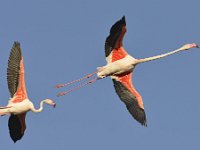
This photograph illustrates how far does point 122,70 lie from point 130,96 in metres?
1.49

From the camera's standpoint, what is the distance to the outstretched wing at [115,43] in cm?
4953

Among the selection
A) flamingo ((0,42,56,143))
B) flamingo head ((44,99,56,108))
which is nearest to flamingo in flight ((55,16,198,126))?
flamingo head ((44,99,56,108))

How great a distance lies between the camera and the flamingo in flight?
50.3 meters

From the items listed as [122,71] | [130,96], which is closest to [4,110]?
[122,71]

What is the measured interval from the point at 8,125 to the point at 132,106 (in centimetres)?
615

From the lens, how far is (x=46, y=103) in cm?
5050

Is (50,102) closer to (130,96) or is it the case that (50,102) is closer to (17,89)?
(17,89)

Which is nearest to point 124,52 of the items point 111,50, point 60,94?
point 111,50

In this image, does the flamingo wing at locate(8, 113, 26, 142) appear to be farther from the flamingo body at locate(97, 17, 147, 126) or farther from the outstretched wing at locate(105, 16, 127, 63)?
the outstretched wing at locate(105, 16, 127, 63)

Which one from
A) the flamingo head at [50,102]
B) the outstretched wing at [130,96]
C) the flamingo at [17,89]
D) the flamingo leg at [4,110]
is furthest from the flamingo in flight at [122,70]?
the flamingo leg at [4,110]

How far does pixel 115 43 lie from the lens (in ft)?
166

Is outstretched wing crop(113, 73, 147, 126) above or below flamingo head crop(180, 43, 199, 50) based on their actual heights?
below

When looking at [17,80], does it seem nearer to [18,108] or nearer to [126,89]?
[18,108]

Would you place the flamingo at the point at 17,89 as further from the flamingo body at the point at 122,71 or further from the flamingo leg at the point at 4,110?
the flamingo body at the point at 122,71
